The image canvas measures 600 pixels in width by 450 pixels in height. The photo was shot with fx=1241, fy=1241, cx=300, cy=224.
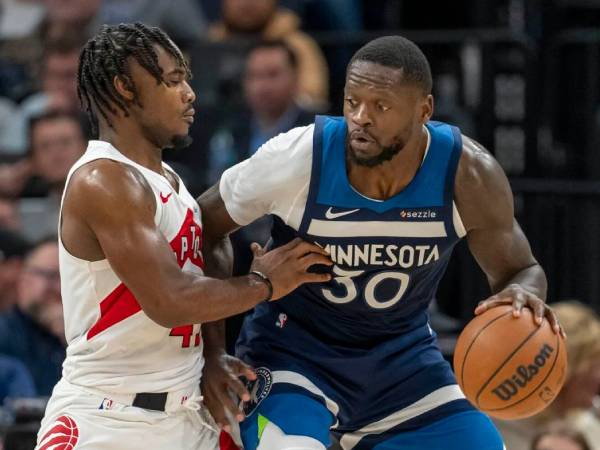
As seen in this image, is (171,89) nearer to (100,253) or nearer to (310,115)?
(100,253)

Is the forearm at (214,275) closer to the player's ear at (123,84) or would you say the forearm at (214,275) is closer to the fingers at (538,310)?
the player's ear at (123,84)

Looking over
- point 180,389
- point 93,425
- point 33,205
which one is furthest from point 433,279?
point 33,205

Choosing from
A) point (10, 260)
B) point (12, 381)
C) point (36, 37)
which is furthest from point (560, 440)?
point (36, 37)

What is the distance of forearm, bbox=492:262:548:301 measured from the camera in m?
4.12

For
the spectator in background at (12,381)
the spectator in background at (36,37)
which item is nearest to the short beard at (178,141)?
the spectator in background at (12,381)

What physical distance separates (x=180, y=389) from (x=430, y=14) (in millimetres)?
5090

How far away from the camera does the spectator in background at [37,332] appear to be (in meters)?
6.64

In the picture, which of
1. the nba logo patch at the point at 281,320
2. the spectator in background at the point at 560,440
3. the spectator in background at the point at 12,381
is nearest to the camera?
the nba logo patch at the point at 281,320

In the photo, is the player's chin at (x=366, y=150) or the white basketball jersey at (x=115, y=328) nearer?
the white basketball jersey at (x=115, y=328)

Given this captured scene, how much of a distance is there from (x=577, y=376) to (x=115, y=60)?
9.86 feet

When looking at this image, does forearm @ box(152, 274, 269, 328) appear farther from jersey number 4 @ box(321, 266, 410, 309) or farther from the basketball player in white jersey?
jersey number 4 @ box(321, 266, 410, 309)

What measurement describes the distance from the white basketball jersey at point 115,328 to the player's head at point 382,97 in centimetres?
65

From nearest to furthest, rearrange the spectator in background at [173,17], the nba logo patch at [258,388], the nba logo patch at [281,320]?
the nba logo patch at [258,388] < the nba logo patch at [281,320] < the spectator in background at [173,17]

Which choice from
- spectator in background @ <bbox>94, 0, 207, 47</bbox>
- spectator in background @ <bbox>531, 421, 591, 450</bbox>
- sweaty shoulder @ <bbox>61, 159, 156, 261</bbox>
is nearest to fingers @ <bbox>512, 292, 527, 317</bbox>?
sweaty shoulder @ <bbox>61, 159, 156, 261</bbox>
